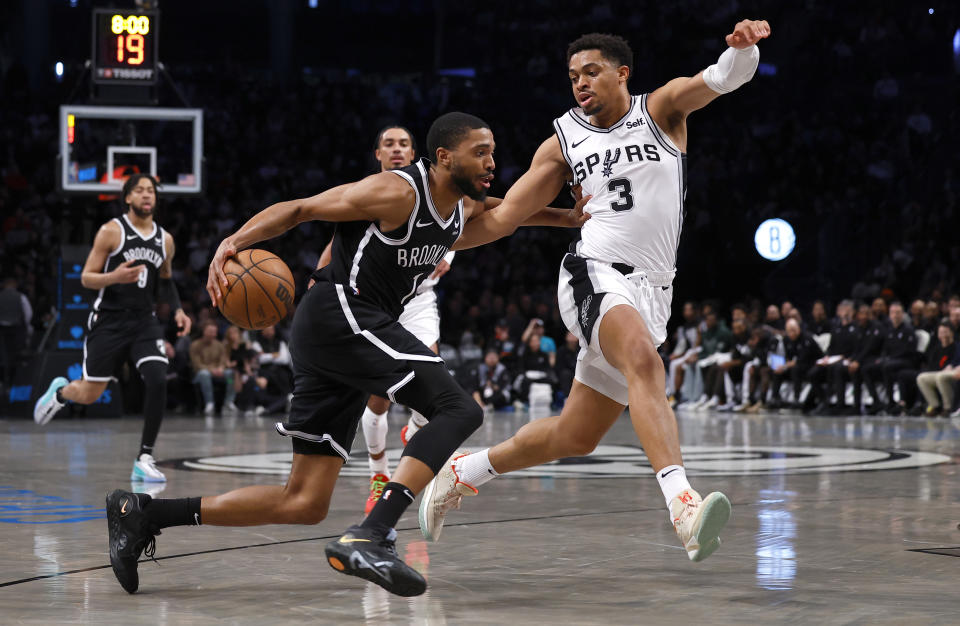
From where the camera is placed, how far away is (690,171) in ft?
82.1

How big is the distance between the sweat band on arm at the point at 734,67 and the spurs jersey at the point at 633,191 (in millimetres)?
389

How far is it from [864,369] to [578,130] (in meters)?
13.0

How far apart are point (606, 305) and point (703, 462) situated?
15.3 feet

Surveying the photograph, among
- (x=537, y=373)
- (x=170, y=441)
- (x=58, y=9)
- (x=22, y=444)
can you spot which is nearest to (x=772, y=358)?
(x=537, y=373)

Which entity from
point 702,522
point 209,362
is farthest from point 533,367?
point 702,522

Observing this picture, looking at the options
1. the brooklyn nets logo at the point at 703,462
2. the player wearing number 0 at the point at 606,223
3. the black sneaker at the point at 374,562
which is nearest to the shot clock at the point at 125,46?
the brooklyn nets logo at the point at 703,462

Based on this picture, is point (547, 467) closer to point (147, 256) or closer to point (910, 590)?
point (147, 256)

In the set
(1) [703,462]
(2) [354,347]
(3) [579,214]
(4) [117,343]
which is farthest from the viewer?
(1) [703,462]

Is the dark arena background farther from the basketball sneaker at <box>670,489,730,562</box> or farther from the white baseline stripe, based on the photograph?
the white baseline stripe

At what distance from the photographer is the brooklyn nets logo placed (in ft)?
28.4

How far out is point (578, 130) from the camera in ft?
17.8

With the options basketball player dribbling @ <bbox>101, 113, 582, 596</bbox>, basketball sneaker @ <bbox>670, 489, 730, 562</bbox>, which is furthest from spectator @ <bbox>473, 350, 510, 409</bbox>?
basketball sneaker @ <bbox>670, 489, 730, 562</bbox>

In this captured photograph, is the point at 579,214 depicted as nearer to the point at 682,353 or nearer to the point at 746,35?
the point at 746,35

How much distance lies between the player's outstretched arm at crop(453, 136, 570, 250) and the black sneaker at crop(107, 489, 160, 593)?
5.46 ft
